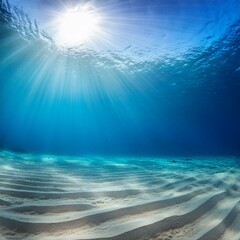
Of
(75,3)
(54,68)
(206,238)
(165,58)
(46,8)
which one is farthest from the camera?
(54,68)

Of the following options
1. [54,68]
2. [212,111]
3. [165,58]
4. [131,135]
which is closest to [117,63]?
[165,58]

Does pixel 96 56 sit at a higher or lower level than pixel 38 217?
higher

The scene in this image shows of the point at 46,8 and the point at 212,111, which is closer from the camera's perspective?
the point at 46,8

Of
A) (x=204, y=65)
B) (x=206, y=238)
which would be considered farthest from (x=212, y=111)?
(x=206, y=238)

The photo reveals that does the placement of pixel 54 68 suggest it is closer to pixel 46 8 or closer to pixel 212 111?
Result: pixel 46 8

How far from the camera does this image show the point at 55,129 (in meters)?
159

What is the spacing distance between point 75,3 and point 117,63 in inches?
505

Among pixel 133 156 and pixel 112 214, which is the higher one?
pixel 133 156

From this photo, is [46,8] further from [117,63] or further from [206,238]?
[206,238]

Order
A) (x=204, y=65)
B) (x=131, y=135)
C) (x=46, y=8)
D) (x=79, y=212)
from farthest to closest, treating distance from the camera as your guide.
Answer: (x=131, y=135)
(x=204, y=65)
(x=46, y=8)
(x=79, y=212)

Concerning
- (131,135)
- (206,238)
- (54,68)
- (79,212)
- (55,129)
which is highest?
(55,129)

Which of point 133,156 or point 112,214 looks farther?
point 133,156

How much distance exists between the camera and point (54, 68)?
3055cm

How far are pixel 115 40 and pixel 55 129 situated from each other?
477 feet
